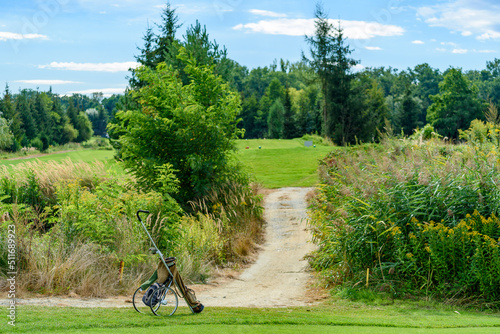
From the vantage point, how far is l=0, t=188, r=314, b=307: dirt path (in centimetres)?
743

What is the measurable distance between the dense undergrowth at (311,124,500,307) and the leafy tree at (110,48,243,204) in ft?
17.5

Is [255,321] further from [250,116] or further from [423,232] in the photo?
[250,116]

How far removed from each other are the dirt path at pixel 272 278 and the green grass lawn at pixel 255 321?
0.84m

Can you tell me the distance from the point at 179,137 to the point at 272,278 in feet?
18.3

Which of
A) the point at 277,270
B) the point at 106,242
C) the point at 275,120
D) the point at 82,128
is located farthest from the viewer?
the point at 82,128

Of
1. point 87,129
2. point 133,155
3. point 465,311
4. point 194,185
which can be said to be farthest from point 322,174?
point 87,129

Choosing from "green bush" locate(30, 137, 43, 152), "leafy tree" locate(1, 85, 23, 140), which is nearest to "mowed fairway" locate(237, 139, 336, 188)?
"leafy tree" locate(1, 85, 23, 140)

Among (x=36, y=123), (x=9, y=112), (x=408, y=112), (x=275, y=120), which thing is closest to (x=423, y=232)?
(x=9, y=112)

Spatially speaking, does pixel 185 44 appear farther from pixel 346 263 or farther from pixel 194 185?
pixel 346 263

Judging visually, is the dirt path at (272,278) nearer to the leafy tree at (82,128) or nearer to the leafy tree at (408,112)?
the leafy tree at (408,112)

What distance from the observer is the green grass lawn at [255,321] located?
516 cm

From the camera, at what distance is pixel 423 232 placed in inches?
303

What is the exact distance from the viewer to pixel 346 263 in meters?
8.62

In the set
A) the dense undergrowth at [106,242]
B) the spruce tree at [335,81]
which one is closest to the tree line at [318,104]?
the spruce tree at [335,81]
